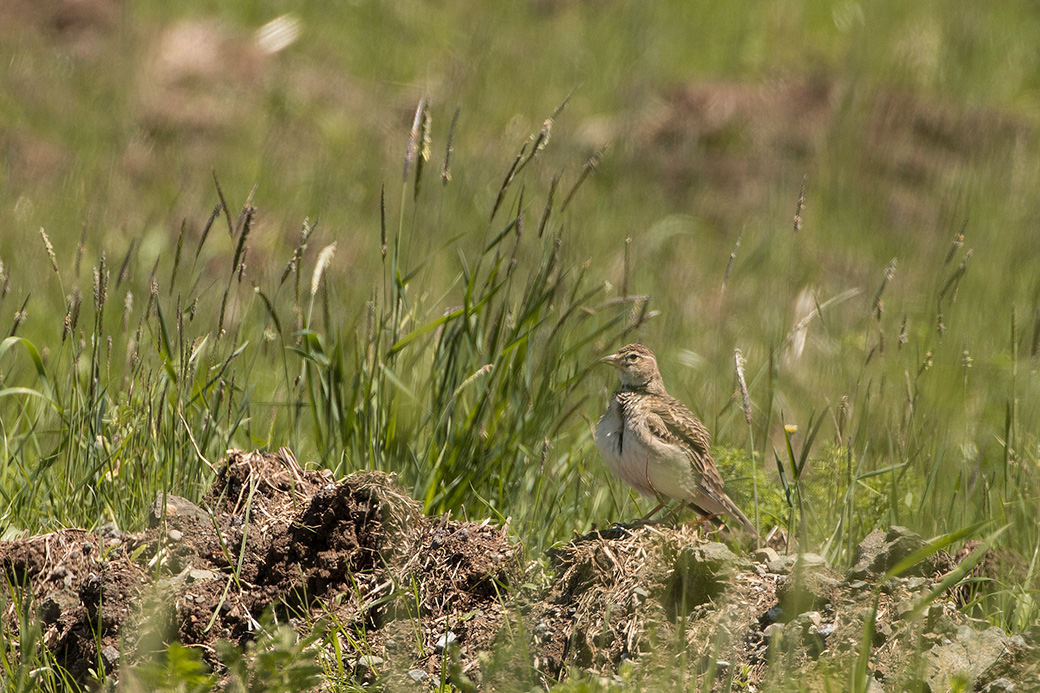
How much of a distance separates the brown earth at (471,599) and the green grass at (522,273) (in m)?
0.33

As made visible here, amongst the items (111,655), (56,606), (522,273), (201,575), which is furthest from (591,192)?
(111,655)

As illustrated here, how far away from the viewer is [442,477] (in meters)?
4.44

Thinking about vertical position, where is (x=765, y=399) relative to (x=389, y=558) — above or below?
below

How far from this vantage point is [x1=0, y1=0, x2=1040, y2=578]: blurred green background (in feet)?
15.7

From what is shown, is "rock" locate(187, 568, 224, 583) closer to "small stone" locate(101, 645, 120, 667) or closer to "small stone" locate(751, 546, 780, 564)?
"small stone" locate(101, 645, 120, 667)

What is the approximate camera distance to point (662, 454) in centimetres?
419

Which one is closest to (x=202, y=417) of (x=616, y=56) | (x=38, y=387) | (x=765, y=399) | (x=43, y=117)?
(x=38, y=387)

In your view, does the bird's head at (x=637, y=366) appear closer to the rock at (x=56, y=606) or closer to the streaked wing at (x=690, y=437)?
the streaked wing at (x=690, y=437)

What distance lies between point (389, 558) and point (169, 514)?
0.72m

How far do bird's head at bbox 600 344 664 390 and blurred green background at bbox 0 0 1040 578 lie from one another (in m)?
0.41

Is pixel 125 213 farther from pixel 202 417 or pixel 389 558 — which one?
pixel 389 558

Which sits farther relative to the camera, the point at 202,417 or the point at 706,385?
the point at 706,385

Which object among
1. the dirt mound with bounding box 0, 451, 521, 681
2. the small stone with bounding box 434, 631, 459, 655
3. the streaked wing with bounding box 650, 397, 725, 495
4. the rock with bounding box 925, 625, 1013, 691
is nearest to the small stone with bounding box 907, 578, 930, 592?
the rock with bounding box 925, 625, 1013, 691

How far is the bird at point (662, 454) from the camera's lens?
422 cm
